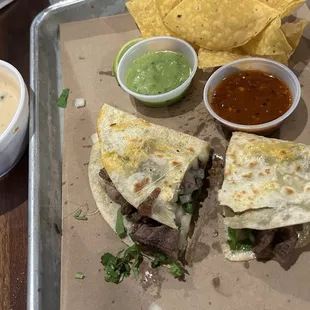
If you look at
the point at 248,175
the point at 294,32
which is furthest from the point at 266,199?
the point at 294,32

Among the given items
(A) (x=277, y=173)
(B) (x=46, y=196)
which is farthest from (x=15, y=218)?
(A) (x=277, y=173)

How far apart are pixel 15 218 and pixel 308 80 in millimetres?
2187

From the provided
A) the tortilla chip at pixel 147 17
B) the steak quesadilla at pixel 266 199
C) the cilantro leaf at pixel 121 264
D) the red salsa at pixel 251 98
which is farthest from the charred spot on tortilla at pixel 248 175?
the tortilla chip at pixel 147 17

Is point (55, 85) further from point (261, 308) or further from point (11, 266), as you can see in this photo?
point (261, 308)

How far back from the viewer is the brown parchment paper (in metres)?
2.44

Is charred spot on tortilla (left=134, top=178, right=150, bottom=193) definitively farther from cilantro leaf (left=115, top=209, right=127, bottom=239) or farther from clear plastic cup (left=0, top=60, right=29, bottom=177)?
clear plastic cup (left=0, top=60, right=29, bottom=177)

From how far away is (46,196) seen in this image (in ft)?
9.49

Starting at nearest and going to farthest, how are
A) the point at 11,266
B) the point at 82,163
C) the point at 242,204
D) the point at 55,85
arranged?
the point at 242,204 → the point at 11,266 → the point at 82,163 → the point at 55,85

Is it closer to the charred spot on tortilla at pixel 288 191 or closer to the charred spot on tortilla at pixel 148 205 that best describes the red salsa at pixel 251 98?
the charred spot on tortilla at pixel 288 191

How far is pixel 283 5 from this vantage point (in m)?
2.91

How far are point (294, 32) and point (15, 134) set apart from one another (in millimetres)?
1949

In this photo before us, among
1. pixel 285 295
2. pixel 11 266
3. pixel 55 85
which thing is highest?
pixel 55 85

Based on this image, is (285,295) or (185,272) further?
(185,272)

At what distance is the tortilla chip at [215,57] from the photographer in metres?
2.97
